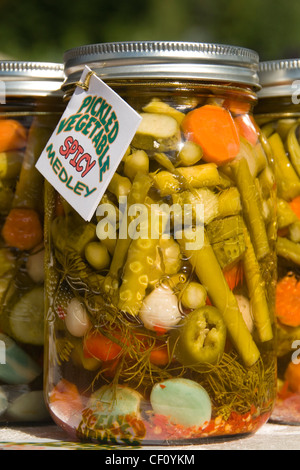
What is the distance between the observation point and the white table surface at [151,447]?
1085 millimetres

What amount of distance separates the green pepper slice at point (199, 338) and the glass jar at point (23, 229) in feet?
0.89

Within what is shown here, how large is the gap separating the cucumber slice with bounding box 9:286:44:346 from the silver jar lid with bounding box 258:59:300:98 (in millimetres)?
439

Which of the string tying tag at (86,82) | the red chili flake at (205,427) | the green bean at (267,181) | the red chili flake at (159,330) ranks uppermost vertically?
the string tying tag at (86,82)

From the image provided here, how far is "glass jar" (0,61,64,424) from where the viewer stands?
4.03ft

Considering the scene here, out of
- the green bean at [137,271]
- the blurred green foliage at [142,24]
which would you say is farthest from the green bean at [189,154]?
the blurred green foliage at [142,24]

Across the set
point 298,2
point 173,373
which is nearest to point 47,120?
point 173,373

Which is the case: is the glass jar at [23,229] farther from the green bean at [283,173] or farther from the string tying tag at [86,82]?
the green bean at [283,173]

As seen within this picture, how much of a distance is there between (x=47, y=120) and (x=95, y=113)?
164 millimetres

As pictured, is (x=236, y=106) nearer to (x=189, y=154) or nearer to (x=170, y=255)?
(x=189, y=154)

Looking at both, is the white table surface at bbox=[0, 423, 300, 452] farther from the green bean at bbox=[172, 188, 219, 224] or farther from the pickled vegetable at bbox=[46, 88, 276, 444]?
the green bean at bbox=[172, 188, 219, 224]

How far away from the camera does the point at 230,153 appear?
1.11 meters

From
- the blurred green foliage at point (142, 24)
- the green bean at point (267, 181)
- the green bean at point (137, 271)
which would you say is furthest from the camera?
the blurred green foliage at point (142, 24)
